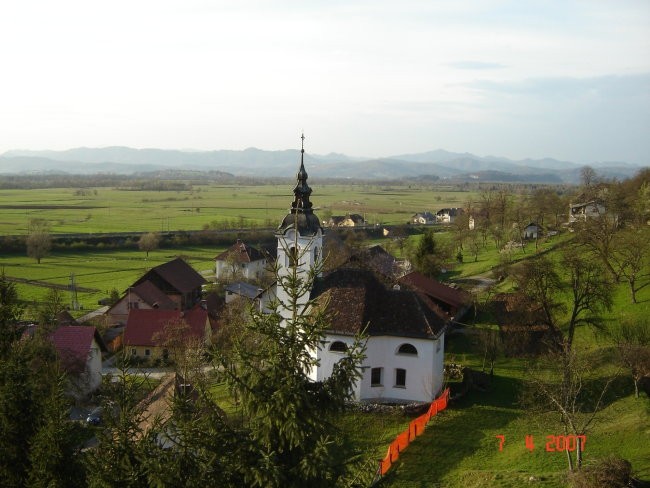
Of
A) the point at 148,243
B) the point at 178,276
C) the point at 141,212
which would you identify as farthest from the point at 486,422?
the point at 141,212

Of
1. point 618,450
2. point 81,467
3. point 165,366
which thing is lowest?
point 165,366

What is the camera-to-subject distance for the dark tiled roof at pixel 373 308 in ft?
102

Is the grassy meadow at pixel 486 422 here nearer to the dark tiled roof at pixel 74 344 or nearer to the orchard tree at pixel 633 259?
the orchard tree at pixel 633 259

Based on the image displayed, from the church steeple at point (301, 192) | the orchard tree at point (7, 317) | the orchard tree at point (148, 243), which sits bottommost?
the orchard tree at point (148, 243)

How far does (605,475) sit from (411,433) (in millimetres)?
10065

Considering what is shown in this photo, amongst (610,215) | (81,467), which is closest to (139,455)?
(81,467)

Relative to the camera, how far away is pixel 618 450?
2258 cm

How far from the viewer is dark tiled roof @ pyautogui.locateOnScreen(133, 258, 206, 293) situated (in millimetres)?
57906

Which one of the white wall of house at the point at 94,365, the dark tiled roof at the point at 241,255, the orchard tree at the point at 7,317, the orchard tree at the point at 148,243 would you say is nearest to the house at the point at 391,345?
the white wall of house at the point at 94,365

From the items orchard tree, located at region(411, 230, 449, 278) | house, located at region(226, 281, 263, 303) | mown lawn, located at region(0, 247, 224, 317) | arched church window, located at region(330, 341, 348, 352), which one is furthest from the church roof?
mown lawn, located at region(0, 247, 224, 317)

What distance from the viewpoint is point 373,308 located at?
31.9m

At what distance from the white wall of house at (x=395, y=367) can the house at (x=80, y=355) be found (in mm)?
14138

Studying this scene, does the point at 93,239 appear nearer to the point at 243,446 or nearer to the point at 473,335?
the point at 473,335

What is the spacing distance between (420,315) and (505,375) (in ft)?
25.4
